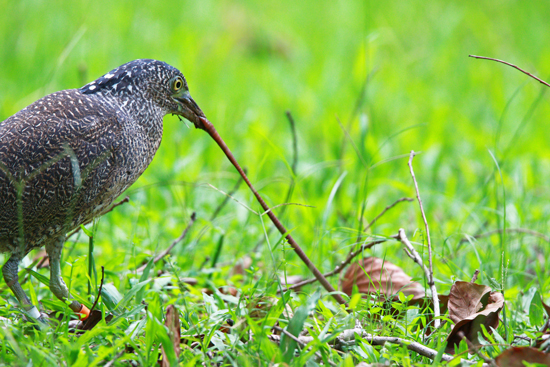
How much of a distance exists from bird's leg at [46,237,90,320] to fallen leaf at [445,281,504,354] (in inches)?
66.4

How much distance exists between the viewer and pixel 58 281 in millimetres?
2521

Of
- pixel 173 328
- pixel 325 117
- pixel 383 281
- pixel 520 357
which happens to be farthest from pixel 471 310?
pixel 325 117

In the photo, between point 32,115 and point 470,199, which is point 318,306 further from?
point 470,199

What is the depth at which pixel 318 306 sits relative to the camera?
8.31 ft

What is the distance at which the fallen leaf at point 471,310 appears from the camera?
222 cm

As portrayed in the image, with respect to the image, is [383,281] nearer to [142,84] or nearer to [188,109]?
[188,109]

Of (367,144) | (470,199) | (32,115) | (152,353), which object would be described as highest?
(32,115)

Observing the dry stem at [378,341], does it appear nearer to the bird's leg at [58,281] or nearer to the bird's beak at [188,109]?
the bird's leg at [58,281]

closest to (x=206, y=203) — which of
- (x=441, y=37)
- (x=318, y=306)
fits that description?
(x=318, y=306)

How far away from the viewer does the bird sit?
7.52 feet

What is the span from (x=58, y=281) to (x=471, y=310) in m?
1.93

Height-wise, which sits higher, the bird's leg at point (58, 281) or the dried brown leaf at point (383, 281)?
the bird's leg at point (58, 281)

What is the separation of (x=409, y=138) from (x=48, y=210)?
4.30m

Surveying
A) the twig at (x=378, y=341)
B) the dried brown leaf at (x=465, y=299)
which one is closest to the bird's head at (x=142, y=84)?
the twig at (x=378, y=341)
